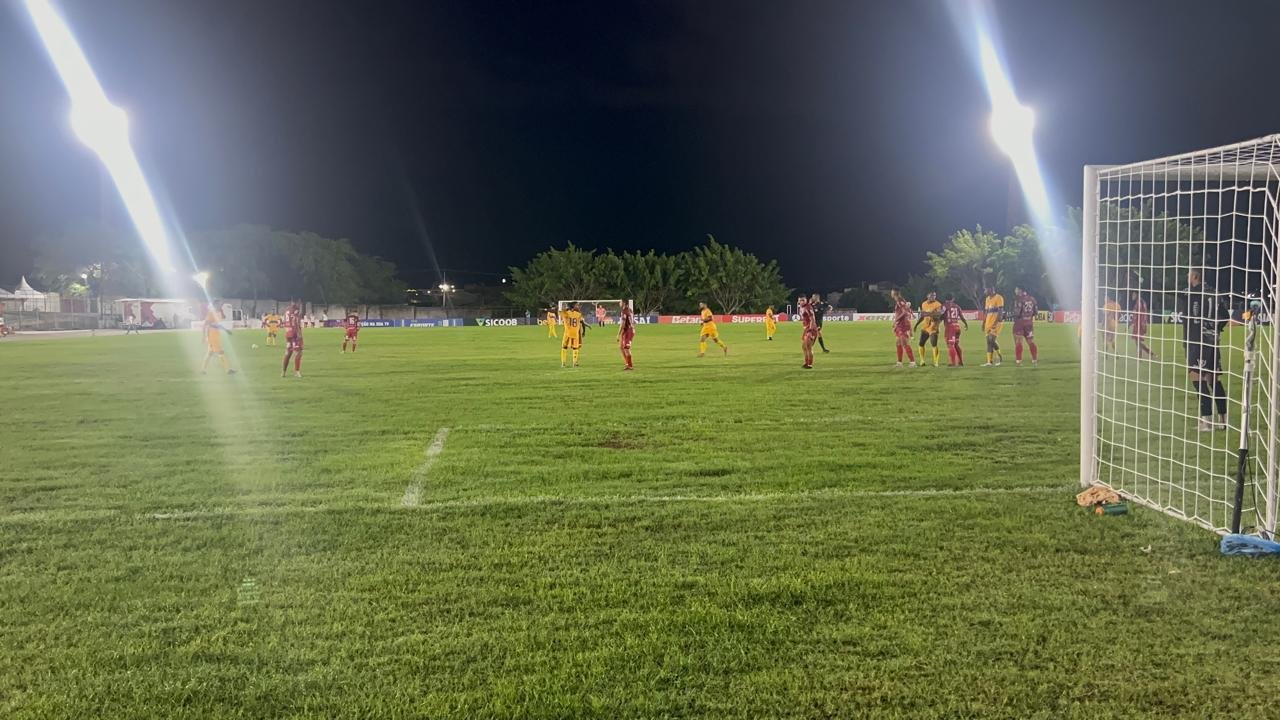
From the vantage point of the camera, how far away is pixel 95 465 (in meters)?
8.16

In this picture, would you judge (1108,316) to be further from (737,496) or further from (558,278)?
(558,278)

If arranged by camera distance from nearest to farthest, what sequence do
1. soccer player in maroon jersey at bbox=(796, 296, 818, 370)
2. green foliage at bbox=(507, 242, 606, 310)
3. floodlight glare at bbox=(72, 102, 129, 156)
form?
soccer player in maroon jersey at bbox=(796, 296, 818, 370)
floodlight glare at bbox=(72, 102, 129, 156)
green foliage at bbox=(507, 242, 606, 310)

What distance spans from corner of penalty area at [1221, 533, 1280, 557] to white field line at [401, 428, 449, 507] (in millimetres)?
5069

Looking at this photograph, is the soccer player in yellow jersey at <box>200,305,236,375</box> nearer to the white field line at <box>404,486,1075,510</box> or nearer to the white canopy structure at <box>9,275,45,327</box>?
the white field line at <box>404,486,1075,510</box>

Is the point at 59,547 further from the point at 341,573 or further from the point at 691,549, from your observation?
the point at 691,549

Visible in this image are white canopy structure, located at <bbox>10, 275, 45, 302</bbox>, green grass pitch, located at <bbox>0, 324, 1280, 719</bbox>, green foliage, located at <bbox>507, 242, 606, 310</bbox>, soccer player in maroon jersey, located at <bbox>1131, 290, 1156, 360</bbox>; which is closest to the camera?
green grass pitch, located at <bbox>0, 324, 1280, 719</bbox>

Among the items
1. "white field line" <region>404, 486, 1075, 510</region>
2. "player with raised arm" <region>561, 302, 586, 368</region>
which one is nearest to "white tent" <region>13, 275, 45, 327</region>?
"player with raised arm" <region>561, 302, 586, 368</region>

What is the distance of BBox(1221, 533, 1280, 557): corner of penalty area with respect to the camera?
4723 millimetres

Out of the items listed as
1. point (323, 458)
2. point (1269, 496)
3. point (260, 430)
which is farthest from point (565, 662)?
point (260, 430)

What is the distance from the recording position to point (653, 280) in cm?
10081

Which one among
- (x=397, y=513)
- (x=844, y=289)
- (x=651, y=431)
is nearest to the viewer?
(x=397, y=513)

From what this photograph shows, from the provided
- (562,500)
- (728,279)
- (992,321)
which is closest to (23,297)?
(728,279)

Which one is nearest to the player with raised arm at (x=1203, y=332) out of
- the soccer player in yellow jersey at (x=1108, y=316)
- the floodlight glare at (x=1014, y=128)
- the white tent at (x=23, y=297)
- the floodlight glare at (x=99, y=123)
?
the soccer player in yellow jersey at (x=1108, y=316)

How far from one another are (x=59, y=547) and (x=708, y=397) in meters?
9.61
